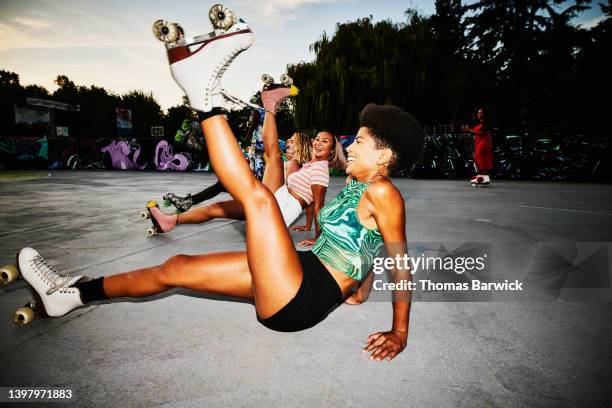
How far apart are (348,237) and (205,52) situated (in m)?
1.14

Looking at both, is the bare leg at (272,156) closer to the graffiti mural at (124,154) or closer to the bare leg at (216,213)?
the bare leg at (216,213)

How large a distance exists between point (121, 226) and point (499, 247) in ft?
16.5

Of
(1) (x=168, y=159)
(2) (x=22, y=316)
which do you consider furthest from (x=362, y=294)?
(1) (x=168, y=159)

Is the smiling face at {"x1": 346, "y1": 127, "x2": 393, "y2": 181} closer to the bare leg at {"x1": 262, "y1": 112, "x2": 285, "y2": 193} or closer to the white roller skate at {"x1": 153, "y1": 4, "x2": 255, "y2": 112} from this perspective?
the white roller skate at {"x1": 153, "y1": 4, "x2": 255, "y2": 112}

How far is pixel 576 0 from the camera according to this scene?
916 inches

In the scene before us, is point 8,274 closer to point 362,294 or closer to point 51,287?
point 51,287

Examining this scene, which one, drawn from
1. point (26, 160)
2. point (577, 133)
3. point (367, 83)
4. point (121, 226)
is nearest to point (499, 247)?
point (121, 226)

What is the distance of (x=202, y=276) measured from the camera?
1734mm

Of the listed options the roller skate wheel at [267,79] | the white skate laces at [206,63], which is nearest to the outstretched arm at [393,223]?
the white skate laces at [206,63]

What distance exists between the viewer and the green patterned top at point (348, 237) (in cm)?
174

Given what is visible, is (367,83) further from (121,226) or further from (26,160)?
(26,160)

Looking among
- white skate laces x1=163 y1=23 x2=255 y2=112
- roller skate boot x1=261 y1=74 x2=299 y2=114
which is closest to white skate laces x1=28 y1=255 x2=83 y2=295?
white skate laces x1=163 y1=23 x2=255 y2=112

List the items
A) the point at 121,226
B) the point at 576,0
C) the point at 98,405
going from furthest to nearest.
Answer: the point at 576,0 → the point at 121,226 → the point at 98,405

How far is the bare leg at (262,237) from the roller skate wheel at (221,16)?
1.81 ft
